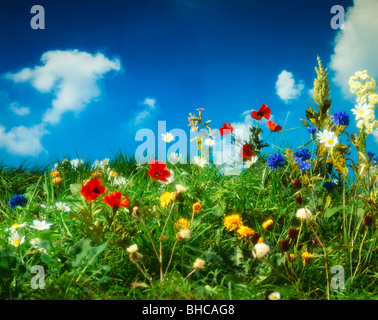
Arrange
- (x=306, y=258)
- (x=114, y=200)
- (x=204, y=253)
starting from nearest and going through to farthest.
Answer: (x=306, y=258) → (x=114, y=200) → (x=204, y=253)

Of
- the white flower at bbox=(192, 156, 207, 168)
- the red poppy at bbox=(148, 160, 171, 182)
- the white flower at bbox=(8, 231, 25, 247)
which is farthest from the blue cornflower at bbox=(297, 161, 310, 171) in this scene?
the white flower at bbox=(8, 231, 25, 247)

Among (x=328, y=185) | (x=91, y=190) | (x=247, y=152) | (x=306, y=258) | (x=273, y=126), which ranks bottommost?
(x=306, y=258)

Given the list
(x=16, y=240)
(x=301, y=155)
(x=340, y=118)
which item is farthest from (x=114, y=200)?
(x=340, y=118)

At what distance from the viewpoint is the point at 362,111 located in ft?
8.33

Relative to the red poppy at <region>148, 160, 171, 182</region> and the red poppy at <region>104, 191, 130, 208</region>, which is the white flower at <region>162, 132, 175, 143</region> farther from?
the red poppy at <region>104, 191, 130, 208</region>

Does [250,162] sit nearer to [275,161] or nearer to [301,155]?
[275,161]

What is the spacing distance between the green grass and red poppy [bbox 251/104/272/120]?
61cm

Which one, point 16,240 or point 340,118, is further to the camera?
point 340,118

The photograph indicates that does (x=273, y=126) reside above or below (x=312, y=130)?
above

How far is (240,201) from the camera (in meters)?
2.55

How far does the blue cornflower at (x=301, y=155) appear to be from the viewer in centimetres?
270

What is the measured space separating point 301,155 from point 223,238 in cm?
91

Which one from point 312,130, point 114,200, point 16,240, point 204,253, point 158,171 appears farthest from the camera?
point 312,130
